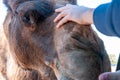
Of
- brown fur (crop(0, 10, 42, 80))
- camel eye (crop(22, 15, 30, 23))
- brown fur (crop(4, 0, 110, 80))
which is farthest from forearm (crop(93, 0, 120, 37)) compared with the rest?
brown fur (crop(0, 10, 42, 80))

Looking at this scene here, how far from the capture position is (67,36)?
1616 millimetres

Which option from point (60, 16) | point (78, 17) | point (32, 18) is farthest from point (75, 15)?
point (32, 18)

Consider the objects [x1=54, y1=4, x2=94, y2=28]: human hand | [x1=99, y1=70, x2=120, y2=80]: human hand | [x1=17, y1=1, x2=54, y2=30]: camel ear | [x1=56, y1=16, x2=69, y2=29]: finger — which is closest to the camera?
[x1=99, y1=70, x2=120, y2=80]: human hand

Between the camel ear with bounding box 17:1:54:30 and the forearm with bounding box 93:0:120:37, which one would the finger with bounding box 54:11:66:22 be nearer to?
the camel ear with bounding box 17:1:54:30

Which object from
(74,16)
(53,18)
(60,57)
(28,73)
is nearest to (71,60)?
(60,57)

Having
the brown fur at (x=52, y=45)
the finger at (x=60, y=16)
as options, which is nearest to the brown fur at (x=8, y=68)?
the brown fur at (x=52, y=45)

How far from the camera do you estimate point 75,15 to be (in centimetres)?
158

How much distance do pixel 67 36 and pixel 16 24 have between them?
0.61m

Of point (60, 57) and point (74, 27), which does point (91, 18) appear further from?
point (60, 57)

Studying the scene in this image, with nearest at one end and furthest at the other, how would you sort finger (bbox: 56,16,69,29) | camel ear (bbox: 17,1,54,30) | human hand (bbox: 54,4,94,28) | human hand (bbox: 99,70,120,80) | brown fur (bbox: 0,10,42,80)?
human hand (bbox: 99,70,120,80) < human hand (bbox: 54,4,94,28) < finger (bbox: 56,16,69,29) < camel ear (bbox: 17,1,54,30) < brown fur (bbox: 0,10,42,80)

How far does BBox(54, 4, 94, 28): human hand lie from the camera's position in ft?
4.91

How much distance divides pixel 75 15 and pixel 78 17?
1.4 inches

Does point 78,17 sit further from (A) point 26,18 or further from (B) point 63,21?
(A) point 26,18

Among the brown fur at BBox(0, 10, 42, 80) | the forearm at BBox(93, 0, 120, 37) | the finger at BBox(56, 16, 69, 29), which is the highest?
the forearm at BBox(93, 0, 120, 37)
